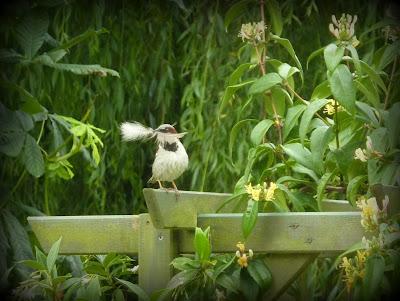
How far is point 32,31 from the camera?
74.0 inches

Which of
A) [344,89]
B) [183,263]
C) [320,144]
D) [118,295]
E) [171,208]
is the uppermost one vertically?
[344,89]

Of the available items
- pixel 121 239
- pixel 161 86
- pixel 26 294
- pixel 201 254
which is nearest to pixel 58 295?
pixel 26 294

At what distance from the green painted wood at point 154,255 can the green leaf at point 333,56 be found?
17.1 inches

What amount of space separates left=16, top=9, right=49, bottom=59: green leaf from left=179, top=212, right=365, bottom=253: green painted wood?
630 millimetres

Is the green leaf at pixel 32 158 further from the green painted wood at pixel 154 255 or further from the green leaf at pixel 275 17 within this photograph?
the green leaf at pixel 275 17

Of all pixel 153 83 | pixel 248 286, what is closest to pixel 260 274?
pixel 248 286

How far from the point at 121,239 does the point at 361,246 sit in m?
0.49

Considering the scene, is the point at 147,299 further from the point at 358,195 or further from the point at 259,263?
the point at 358,195

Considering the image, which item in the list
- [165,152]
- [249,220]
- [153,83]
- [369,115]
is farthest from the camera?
[153,83]

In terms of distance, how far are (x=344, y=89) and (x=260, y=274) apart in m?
0.38

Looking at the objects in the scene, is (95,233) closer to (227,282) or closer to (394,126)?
(227,282)

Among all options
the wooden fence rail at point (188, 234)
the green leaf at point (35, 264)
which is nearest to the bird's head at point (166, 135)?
the wooden fence rail at point (188, 234)

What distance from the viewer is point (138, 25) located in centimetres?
292

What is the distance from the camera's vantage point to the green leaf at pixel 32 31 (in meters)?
1.87
